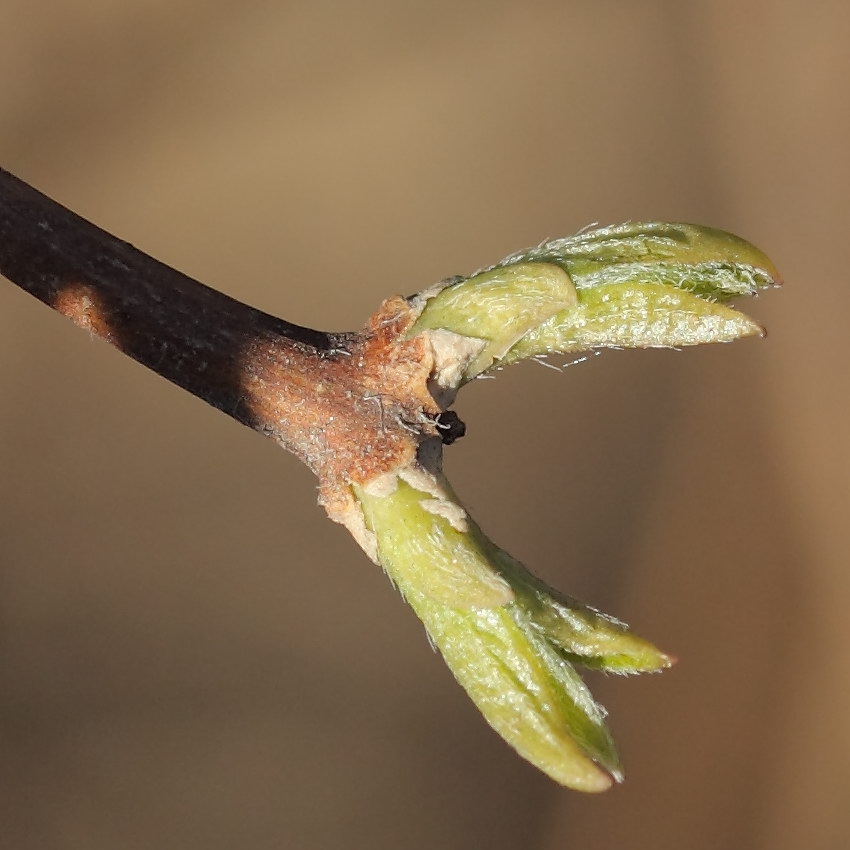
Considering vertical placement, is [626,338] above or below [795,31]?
below

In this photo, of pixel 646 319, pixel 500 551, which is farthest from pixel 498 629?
pixel 646 319

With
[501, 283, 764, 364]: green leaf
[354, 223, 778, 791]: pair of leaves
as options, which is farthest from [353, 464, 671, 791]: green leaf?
[501, 283, 764, 364]: green leaf

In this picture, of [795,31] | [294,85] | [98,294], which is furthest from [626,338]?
[795,31]

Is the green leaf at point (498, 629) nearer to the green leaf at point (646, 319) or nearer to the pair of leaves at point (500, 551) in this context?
the pair of leaves at point (500, 551)

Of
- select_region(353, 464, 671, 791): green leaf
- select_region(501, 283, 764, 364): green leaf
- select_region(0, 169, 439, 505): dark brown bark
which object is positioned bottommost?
select_region(353, 464, 671, 791): green leaf

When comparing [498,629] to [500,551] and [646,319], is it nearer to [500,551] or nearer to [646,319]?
[500,551]

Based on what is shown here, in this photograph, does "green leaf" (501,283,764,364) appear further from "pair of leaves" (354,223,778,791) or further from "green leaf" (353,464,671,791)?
"green leaf" (353,464,671,791)

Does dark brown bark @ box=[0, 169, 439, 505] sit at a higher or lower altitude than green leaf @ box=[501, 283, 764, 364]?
lower

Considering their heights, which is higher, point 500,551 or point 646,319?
point 646,319

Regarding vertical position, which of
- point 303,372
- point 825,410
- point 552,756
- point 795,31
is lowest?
point 552,756

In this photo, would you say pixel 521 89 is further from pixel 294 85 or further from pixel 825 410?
pixel 825 410

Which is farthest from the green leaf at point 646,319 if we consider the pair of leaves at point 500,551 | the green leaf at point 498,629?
the green leaf at point 498,629
